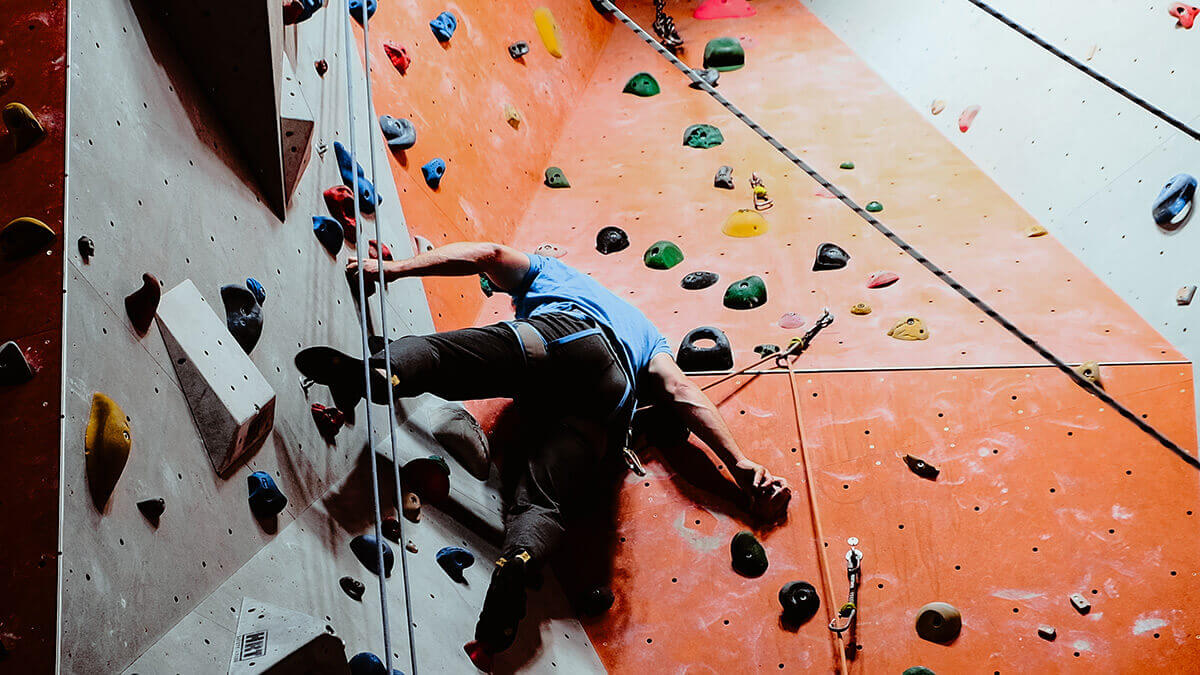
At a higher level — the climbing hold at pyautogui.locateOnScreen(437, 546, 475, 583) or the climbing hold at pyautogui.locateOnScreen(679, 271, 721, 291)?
the climbing hold at pyautogui.locateOnScreen(437, 546, 475, 583)

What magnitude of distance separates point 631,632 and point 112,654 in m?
1.19

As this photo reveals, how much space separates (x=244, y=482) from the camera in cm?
163

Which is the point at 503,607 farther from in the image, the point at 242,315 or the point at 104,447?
the point at 104,447

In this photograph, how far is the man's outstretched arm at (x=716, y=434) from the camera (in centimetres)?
230

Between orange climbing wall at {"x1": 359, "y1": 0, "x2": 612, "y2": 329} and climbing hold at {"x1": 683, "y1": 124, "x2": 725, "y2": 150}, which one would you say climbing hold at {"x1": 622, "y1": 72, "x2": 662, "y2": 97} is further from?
climbing hold at {"x1": 683, "y1": 124, "x2": 725, "y2": 150}

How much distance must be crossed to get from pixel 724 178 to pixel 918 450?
48.7 inches

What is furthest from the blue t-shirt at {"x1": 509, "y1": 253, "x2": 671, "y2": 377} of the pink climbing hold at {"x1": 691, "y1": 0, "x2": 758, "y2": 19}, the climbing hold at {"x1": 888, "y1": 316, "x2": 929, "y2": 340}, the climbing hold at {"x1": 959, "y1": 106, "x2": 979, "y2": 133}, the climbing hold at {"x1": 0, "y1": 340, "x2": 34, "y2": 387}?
the pink climbing hold at {"x1": 691, "y1": 0, "x2": 758, "y2": 19}

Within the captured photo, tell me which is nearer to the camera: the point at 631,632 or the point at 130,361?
the point at 130,361

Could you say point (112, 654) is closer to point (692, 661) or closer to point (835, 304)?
point (692, 661)

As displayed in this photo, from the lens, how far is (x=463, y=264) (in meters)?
2.26

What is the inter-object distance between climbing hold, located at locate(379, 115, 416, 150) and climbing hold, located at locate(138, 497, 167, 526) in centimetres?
141

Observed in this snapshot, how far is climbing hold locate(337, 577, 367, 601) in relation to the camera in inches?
67.2

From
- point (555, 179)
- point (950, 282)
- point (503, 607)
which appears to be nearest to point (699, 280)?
point (555, 179)

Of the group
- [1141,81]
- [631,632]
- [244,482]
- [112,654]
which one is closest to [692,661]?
[631,632]
